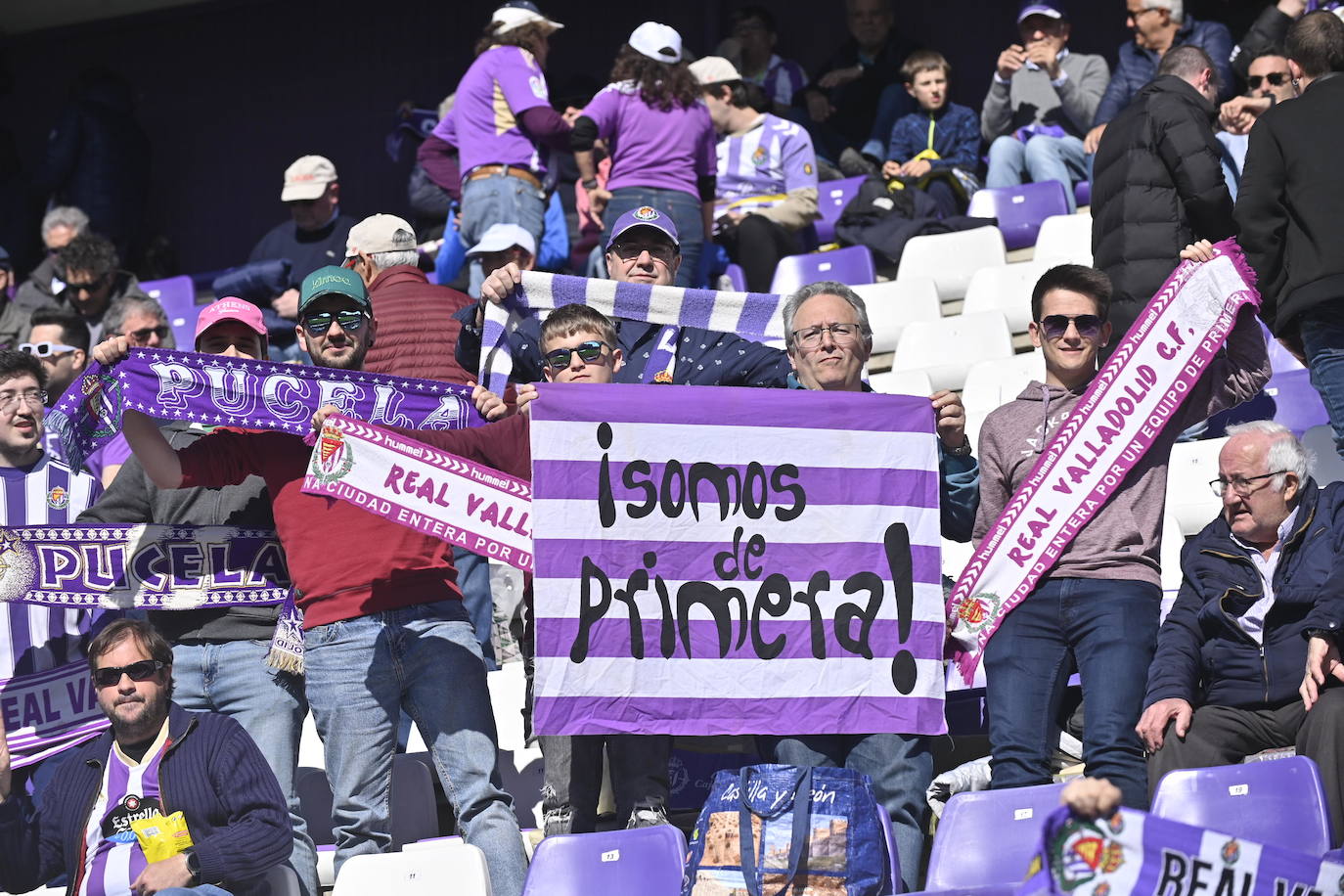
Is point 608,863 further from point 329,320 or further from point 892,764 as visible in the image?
point 329,320

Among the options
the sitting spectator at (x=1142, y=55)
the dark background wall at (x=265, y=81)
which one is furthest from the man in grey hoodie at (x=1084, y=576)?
the dark background wall at (x=265, y=81)

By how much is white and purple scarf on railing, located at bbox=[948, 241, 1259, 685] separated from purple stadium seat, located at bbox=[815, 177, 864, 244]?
517 cm

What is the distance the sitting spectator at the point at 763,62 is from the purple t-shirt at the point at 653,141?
295cm

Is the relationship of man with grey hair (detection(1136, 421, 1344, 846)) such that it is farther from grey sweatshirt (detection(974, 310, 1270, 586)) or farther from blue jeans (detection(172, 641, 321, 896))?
blue jeans (detection(172, 641, 321, 896))

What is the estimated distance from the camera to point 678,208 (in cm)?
878

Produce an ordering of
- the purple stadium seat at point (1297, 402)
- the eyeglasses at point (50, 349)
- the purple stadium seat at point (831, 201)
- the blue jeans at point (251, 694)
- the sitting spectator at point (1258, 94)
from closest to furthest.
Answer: the blue jeans at point (251, 694)
the purple stadium seat at point (1297, 402)
the sitting spectator at point (1258, 94)
the eyeglasses at point (50, 349)
the purple stadium seat at point (831, 201)

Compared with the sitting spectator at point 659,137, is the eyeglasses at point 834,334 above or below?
below

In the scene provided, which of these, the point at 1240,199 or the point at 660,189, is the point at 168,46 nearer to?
the point at 660,189

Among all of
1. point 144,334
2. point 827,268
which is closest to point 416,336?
point 144,334

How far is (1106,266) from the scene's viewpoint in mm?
7078

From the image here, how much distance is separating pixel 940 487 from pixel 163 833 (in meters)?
2.49

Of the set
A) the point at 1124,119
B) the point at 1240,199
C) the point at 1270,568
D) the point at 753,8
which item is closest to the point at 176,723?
the point at 1270,568

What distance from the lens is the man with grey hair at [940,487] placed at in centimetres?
510

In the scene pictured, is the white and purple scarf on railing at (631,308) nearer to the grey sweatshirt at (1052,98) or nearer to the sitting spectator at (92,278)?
the sitting spectator at (92,278)
